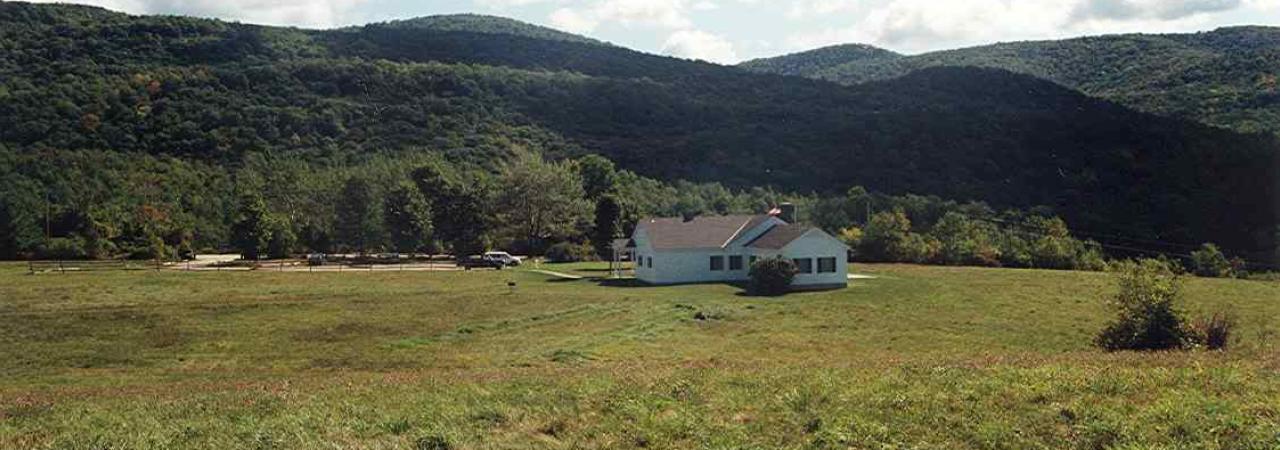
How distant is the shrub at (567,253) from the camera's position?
71.9m

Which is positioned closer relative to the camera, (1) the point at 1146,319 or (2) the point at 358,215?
(1) the point at 1146,319

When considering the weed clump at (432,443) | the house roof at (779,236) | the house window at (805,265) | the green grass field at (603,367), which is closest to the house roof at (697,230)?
the house roof at (779,236)

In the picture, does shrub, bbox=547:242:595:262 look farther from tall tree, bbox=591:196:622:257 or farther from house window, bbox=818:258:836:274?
house window, bbox=818:258:836:274

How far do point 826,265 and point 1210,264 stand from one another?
31753 mm

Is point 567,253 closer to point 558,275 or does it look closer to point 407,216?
point 407,216

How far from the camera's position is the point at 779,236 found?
51.6 metres

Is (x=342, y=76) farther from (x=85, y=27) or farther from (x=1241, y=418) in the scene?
(x=1241, y=418)

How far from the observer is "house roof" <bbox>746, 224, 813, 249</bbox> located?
163 feet

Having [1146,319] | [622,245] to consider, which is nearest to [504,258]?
[622,245]

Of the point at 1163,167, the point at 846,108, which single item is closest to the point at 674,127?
the point at 846,108

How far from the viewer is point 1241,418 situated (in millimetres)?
12336

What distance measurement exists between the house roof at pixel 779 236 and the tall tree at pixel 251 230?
123 feet

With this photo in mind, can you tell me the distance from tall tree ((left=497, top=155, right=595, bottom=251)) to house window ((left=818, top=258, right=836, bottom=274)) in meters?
29.6

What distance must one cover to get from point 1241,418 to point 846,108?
151978 mm
